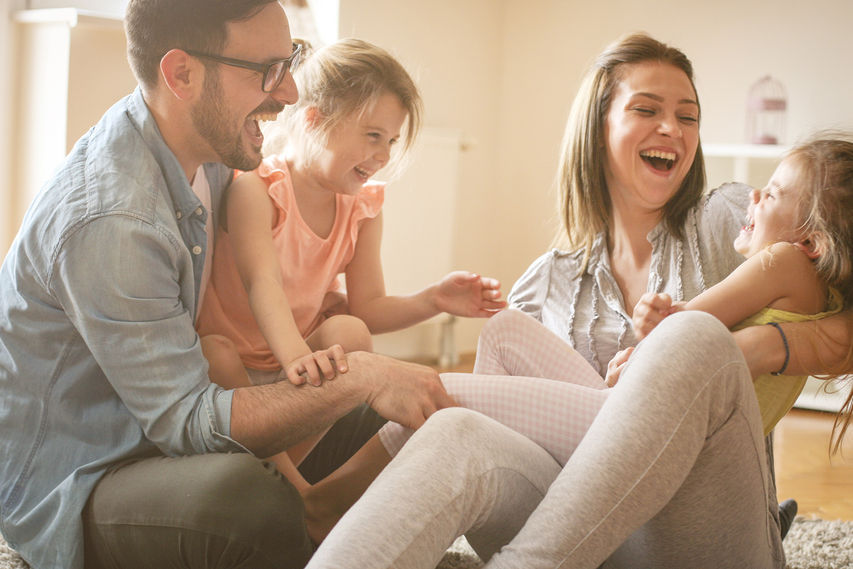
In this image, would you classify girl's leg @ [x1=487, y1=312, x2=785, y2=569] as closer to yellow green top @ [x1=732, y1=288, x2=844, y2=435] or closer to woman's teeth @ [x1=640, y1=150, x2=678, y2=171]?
Answer: yellow green top @ [x1=732, y1=288, x2=844, y2=435]

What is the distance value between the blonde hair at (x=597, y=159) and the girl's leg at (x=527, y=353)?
26 cm

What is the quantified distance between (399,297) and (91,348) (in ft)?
2.39

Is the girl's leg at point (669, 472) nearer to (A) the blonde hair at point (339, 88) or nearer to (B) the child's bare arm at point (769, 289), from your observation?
(B) the child's bare arm at point (769, 289)

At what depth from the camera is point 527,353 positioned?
1694 millimetres

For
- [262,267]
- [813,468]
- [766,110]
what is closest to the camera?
[262,267]

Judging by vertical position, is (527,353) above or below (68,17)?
below

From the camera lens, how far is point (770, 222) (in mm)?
1593

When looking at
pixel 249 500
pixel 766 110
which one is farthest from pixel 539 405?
pixel 766 110

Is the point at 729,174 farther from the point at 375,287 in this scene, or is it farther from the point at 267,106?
the point at 267,106

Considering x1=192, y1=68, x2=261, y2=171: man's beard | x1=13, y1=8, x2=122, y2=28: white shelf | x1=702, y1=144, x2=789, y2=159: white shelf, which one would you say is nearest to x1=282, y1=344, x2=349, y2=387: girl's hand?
x1=192, y1=68, x2=261, y2=171: man's beard

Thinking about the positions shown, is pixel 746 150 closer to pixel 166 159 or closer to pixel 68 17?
pixel 68 17

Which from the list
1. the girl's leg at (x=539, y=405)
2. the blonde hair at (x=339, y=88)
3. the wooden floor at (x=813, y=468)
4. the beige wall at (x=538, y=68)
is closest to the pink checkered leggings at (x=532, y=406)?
A: the girl's leg at (x=539, y=405)

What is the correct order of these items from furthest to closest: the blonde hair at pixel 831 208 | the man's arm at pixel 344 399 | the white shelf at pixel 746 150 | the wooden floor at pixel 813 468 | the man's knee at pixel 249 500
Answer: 1. the white shelf at pixel 746 150
2. the wooden floor at pixel 813 468
3. the blonde hair at pixel 831 208
4. the man's arm at pixel 344 399
5. the man's knee at pixel 249 500

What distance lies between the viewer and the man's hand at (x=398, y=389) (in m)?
1.40
